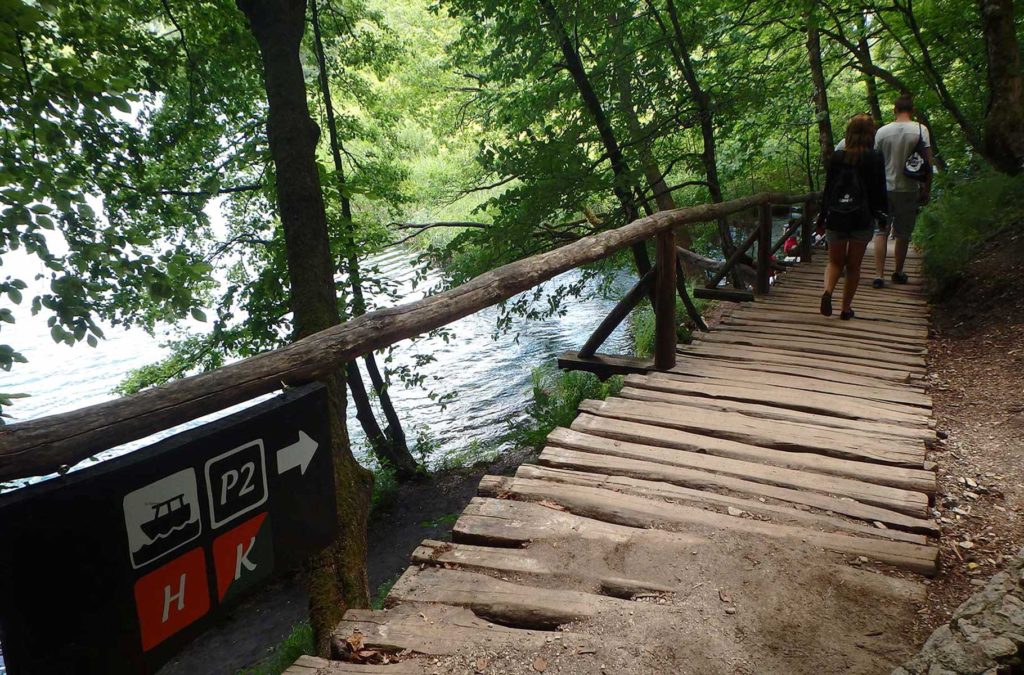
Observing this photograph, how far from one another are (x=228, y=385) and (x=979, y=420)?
4.37 m

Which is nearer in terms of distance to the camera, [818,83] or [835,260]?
[835,260]

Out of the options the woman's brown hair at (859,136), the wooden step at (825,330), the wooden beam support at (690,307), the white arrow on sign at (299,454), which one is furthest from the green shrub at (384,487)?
the white arrow on sign at (299,454)

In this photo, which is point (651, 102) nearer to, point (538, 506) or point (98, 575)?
point (538, 506)

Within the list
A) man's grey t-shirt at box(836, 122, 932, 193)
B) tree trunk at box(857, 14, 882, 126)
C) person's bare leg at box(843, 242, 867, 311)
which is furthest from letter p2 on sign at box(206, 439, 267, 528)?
tree trunk at box(857, 14, 882, 126)

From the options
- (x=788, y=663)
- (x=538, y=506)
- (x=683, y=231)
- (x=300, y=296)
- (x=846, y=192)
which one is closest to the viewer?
(x=788, y=663)

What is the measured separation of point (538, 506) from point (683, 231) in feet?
39.9

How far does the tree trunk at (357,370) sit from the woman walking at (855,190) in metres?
5.16

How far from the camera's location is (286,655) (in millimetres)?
6934

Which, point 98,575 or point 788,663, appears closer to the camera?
point 98,575

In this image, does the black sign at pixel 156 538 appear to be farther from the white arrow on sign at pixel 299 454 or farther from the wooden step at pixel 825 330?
the wooden step at pixel 825 330

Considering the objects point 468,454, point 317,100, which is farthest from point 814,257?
point 317,100

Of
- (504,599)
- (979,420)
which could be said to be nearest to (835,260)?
(979,420)

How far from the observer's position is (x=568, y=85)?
8.73m

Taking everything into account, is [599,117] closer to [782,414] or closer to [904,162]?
[904,162]
